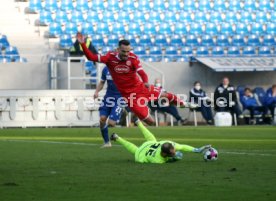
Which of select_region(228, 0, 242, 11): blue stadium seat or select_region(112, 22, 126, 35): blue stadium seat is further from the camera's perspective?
select_region(228, 0, 242, 11): blue stadium seat

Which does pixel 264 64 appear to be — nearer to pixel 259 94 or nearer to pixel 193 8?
pixel 259 94

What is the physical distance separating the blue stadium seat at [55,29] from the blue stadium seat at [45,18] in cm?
23

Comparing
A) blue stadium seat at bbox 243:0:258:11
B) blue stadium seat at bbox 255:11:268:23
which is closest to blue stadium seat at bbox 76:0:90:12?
blue stadium seat at bbox 243:0:258:11

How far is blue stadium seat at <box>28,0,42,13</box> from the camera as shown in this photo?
34312mm

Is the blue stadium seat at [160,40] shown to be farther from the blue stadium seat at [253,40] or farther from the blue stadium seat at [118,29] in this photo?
the blue stadium seat at [253,40]

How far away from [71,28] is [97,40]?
1153mm

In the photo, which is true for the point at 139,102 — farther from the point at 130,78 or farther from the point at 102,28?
the point at 102,28

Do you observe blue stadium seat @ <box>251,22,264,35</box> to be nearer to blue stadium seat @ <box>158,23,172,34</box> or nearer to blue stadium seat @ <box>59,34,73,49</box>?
blue stadium seat @ <box>158,23,172,34</box>

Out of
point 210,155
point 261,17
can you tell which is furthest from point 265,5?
point 210,155

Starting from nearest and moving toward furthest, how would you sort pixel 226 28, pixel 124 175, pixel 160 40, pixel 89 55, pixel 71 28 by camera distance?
pixel 124 175 < pixel 89 55 < pixel 71 28 < pixel 160 40 < pixel 226 28

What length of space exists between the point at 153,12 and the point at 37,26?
5.28 metres

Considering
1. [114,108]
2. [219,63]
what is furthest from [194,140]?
[219,63]

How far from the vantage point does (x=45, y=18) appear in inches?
1352

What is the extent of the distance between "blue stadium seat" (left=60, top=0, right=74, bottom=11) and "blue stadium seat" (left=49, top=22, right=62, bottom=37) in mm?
956
